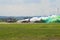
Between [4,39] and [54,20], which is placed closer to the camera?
[4,39]

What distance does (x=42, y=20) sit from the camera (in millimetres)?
78312

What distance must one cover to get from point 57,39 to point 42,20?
60.0 metres

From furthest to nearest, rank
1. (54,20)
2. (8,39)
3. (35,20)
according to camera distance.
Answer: (35,20), (54,20), (8,39)

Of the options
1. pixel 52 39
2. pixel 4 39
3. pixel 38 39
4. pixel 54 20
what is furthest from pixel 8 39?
pixel 54 20

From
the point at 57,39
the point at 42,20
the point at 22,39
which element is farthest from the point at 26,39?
the point at 42,20

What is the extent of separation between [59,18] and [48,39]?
5744 cm

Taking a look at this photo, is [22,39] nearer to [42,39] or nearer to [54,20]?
[42,39]

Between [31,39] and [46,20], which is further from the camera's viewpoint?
[46,20]

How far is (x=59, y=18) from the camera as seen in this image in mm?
74562

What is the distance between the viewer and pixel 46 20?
78188 millimetres

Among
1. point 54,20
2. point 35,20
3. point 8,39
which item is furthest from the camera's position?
point 35,20

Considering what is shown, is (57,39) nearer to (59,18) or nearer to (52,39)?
(52,39)

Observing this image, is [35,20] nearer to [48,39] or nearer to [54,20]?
[54,20]

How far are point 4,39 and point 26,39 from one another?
6.85 feet
